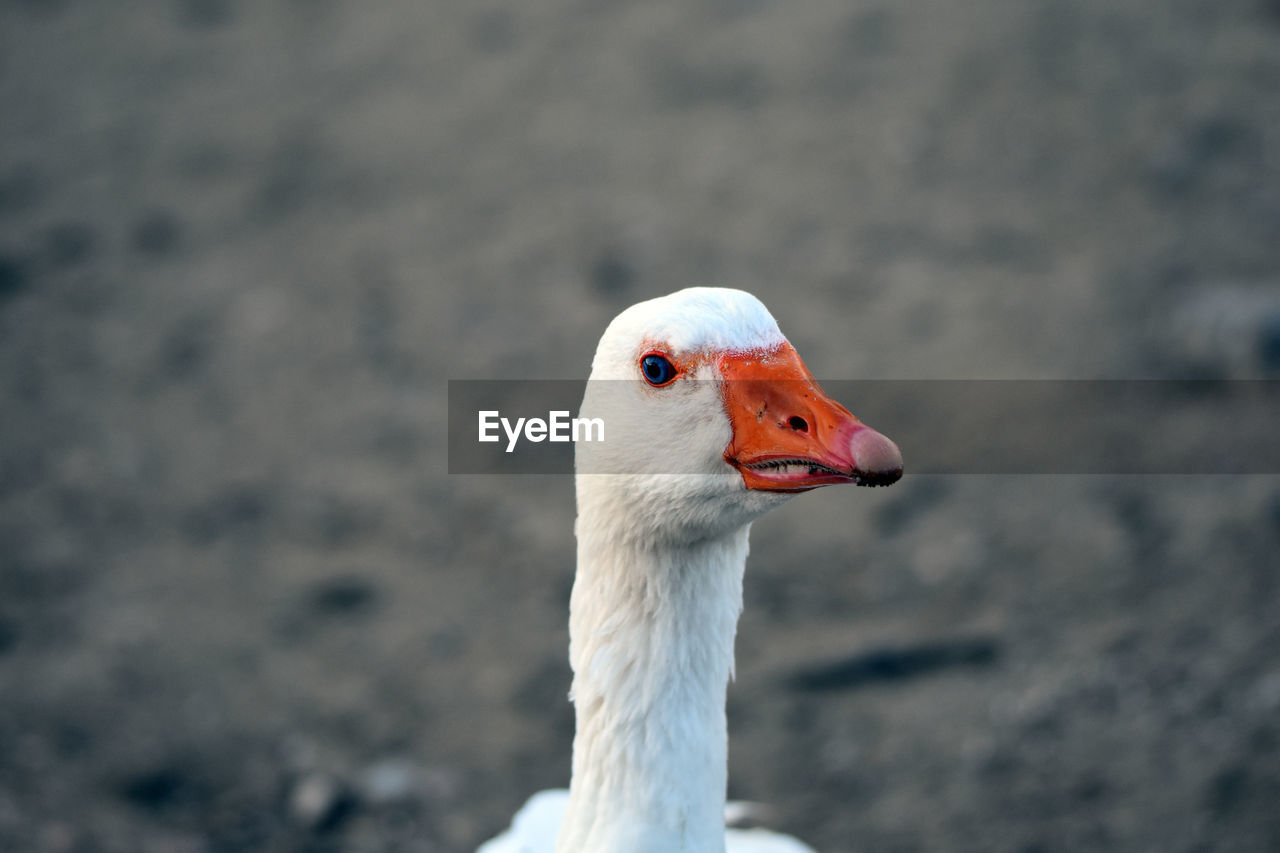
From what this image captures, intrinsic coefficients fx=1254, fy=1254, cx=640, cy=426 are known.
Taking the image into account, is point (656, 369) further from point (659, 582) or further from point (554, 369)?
point (554, 369)

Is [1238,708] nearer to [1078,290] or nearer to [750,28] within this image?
[1078,290]

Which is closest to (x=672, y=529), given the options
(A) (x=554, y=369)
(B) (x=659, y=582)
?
(B) (x=659, y=582)

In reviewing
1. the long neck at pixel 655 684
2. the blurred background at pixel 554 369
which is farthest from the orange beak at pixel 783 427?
the blurred background at pixel 554 369

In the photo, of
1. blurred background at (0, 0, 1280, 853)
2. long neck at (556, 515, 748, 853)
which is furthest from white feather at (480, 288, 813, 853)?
blurred background at (0, 0, 1280, 853)

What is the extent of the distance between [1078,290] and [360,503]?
11.5ft

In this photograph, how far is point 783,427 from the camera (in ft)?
7.11

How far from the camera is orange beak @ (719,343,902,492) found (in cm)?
209

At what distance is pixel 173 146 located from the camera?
24.2 feet

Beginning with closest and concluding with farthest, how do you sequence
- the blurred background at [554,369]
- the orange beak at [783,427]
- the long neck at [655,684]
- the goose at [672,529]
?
1. the orange beak at [783,427]
2. the goose at [672,529]
3. the long neck at [655,684]
4. the blurred background at [554,369]

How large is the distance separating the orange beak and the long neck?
23cm

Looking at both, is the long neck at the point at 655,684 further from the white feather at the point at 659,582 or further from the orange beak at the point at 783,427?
the orange beak at the point at 783,427

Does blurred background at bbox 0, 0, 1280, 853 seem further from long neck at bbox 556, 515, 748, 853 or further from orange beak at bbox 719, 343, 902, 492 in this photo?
orange beak at bbox 719, 343, 902, 492

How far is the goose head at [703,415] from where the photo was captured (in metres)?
2.18

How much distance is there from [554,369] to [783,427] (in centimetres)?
378
